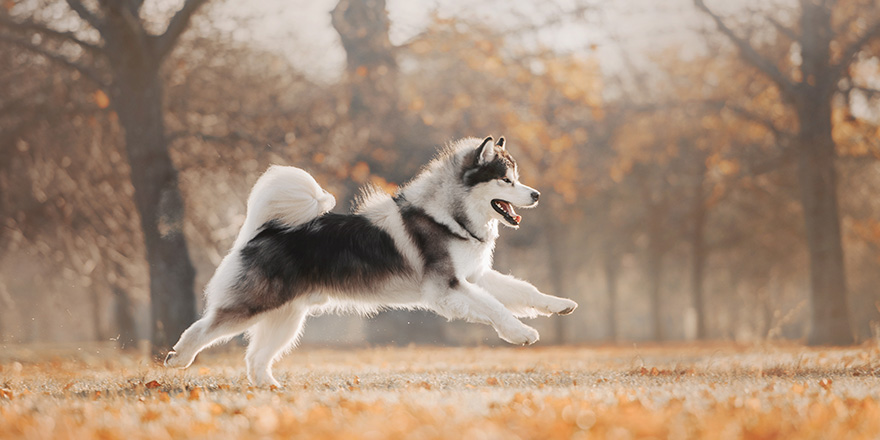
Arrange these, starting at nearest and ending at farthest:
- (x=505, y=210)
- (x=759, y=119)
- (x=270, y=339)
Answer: (x=505, y=210) < (x=270, y=339) < (x=759, y=119)

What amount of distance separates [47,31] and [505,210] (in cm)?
843

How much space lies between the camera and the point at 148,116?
1142cm

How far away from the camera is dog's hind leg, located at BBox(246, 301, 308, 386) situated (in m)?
6.73

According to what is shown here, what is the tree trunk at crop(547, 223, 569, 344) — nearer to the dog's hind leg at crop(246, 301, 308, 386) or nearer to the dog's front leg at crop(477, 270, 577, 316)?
the dog's front leg at crop(477, 270, 577, 316)

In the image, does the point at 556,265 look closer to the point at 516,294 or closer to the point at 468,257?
the point at 516,294

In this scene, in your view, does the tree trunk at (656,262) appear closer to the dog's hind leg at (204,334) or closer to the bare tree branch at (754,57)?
the bare tree branch at (754,57)

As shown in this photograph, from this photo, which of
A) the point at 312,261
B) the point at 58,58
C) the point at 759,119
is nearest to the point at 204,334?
the point at 312,261

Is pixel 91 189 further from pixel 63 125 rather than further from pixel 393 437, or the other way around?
pixel 393 437

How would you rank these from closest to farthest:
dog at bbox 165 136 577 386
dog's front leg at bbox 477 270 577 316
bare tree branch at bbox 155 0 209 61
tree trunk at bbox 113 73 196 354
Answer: dog at bbox 165 136 577 386 < dog's front leg at bbox 477 270 577 316 < tree trunk at bbox 113 73 196 354 < bare tree branch at bbox 155 0 209 61

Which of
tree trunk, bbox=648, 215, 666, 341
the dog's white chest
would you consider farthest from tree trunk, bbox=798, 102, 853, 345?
the dog's white chest

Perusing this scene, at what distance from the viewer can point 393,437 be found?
11.5ft

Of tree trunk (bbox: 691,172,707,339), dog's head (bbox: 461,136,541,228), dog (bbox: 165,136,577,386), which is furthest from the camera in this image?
tree trunk (bbox: 691,172,707,339)

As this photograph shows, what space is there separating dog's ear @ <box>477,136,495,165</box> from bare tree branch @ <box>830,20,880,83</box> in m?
9.77

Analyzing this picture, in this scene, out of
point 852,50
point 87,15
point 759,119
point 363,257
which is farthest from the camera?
point 759,119
